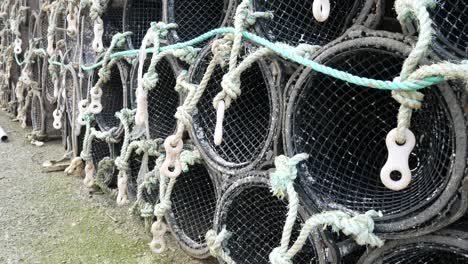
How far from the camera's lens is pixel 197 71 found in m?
1.60

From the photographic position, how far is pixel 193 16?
186 centimetres

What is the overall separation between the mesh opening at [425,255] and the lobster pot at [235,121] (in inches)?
20.7

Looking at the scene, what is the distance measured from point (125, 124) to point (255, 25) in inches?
38.2

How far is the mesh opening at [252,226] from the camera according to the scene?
1.44 m

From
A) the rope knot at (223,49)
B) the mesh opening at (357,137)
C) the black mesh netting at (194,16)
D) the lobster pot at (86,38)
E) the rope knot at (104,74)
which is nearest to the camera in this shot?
Answer: the mesh opening at (357,137)

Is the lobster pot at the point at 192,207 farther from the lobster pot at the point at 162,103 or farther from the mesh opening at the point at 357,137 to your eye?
the mesh opening at the point at 357,137

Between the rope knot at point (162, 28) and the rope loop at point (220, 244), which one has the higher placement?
the rope knot at point (162, 28)

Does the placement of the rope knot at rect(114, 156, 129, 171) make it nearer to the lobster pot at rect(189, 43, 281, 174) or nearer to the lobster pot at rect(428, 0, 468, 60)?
the lobster pot at rect(189, 43, 281, 174)

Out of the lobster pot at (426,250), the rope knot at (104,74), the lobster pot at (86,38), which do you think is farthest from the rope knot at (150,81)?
the lobster pot at (426,250)

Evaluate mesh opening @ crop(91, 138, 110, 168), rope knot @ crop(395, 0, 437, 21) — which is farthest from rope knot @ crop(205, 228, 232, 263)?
mesh opening @ crop(91, 138, 110, 168)

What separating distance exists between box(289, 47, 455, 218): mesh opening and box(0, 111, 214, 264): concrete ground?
742 millimetres

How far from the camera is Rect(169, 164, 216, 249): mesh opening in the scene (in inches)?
69.7

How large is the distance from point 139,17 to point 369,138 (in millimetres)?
1352

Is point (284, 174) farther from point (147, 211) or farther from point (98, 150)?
point (98, 150)
